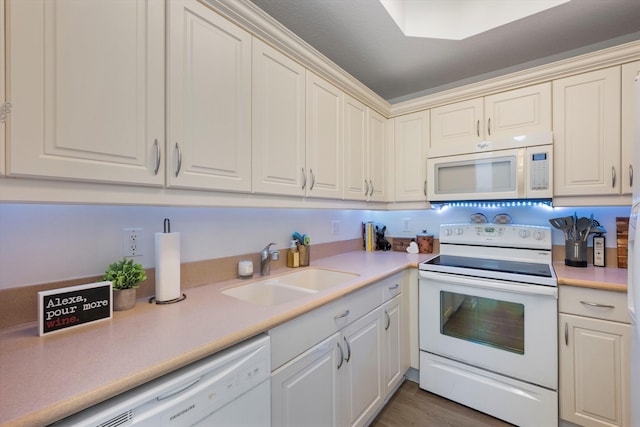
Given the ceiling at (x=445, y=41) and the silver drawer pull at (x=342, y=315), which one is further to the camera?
the ceiling at (x=445, y=41)

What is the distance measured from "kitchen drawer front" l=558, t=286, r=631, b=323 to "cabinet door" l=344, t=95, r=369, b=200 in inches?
52.6

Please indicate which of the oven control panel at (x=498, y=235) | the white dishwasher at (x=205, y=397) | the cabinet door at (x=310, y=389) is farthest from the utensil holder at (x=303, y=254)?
the oven control panel at (x=498, y=235)

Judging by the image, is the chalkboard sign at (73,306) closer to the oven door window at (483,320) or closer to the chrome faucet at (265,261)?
the chrome faucet at (265,261)

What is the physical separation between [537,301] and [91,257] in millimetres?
2238

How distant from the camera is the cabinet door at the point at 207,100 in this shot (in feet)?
3.35

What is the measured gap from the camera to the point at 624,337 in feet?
4.55

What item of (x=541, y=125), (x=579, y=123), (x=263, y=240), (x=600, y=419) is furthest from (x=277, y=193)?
(x=600, y=419)

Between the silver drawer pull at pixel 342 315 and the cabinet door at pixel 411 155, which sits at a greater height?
the cabinet door at pixel 411 155

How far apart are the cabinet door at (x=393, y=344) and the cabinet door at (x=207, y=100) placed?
47.7 inches

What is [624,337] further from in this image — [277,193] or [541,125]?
[277,193]

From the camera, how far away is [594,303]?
146cm

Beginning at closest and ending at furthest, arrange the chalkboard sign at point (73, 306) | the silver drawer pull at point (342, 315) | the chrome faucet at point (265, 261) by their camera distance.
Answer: the chalkboard sign at point (73, 306), the silver drawer pull at point (342, 315), the chrome faucet at point (265, 261)

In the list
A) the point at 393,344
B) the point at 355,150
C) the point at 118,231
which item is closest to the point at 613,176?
the point at 355,150

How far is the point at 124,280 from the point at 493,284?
193 centimetres
